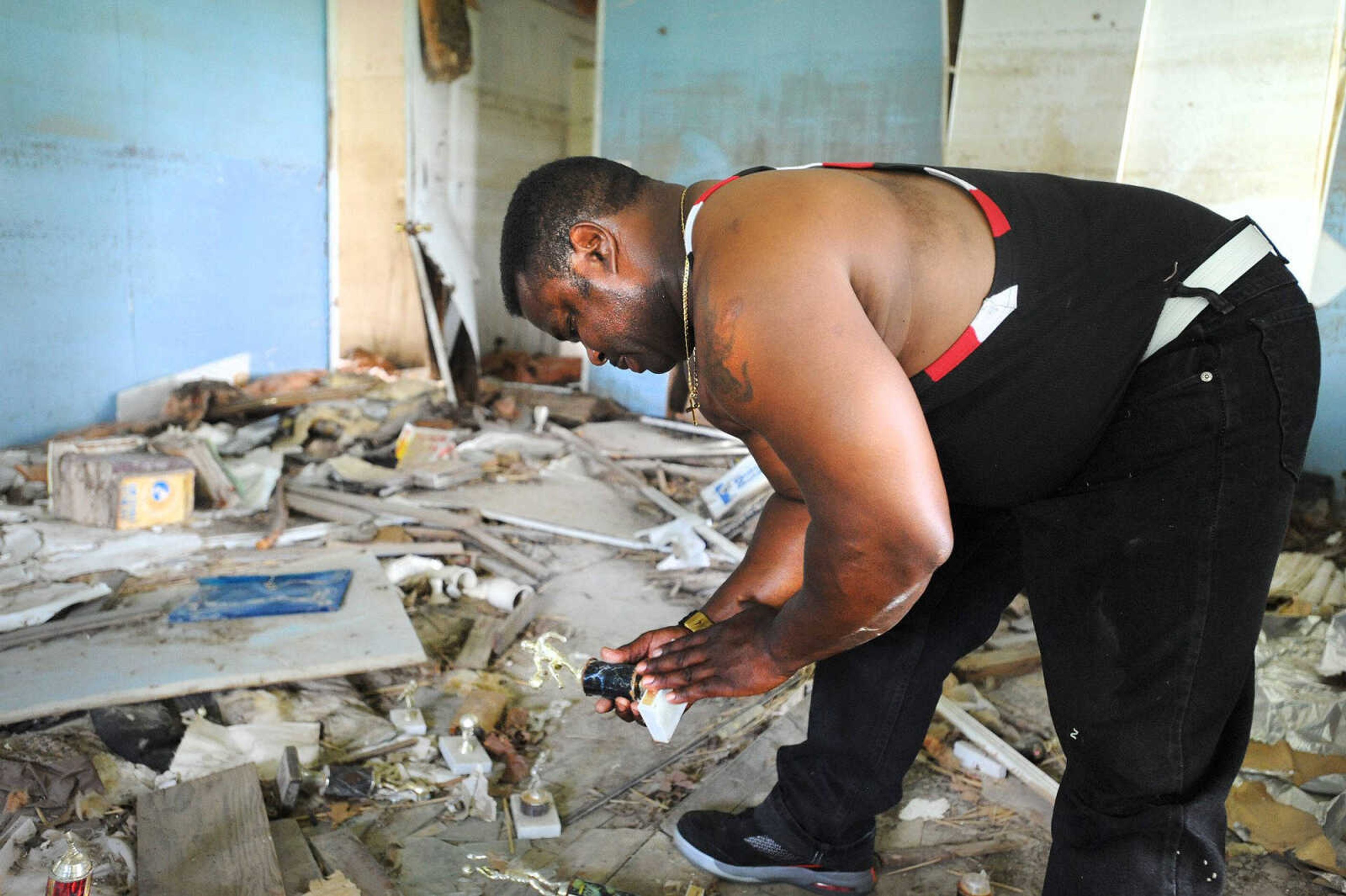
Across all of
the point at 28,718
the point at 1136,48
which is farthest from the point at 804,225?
the point at 1136,48

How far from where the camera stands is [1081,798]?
173 cm

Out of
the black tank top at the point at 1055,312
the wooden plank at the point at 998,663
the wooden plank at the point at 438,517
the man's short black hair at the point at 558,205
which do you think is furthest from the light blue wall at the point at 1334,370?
the man's short black hair at the point at 558,205

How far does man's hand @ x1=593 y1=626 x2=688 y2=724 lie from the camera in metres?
2.07

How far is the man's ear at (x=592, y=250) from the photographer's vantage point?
1.62m

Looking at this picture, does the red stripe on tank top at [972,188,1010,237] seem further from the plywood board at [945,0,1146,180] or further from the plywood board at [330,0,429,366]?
the plywood board at [330,0,429,366]

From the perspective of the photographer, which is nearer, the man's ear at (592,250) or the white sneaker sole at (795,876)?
the man's ear at (592,250)

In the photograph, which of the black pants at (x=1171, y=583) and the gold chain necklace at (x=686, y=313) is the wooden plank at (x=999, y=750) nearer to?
the black pants at (x=1171, y=583)

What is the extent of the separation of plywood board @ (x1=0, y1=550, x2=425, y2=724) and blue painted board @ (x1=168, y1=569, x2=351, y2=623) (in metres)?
0.04

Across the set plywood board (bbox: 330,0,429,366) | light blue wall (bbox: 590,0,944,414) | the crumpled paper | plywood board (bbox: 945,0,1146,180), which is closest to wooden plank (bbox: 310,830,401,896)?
the crumpled paper

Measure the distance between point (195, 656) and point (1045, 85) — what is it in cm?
523

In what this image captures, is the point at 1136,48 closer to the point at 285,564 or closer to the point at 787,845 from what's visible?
the point at 787,845

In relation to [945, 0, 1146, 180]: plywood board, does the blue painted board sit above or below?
below

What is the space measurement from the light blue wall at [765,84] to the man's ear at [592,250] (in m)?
5.84

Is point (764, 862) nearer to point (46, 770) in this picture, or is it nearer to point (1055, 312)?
point (1055, 312)
